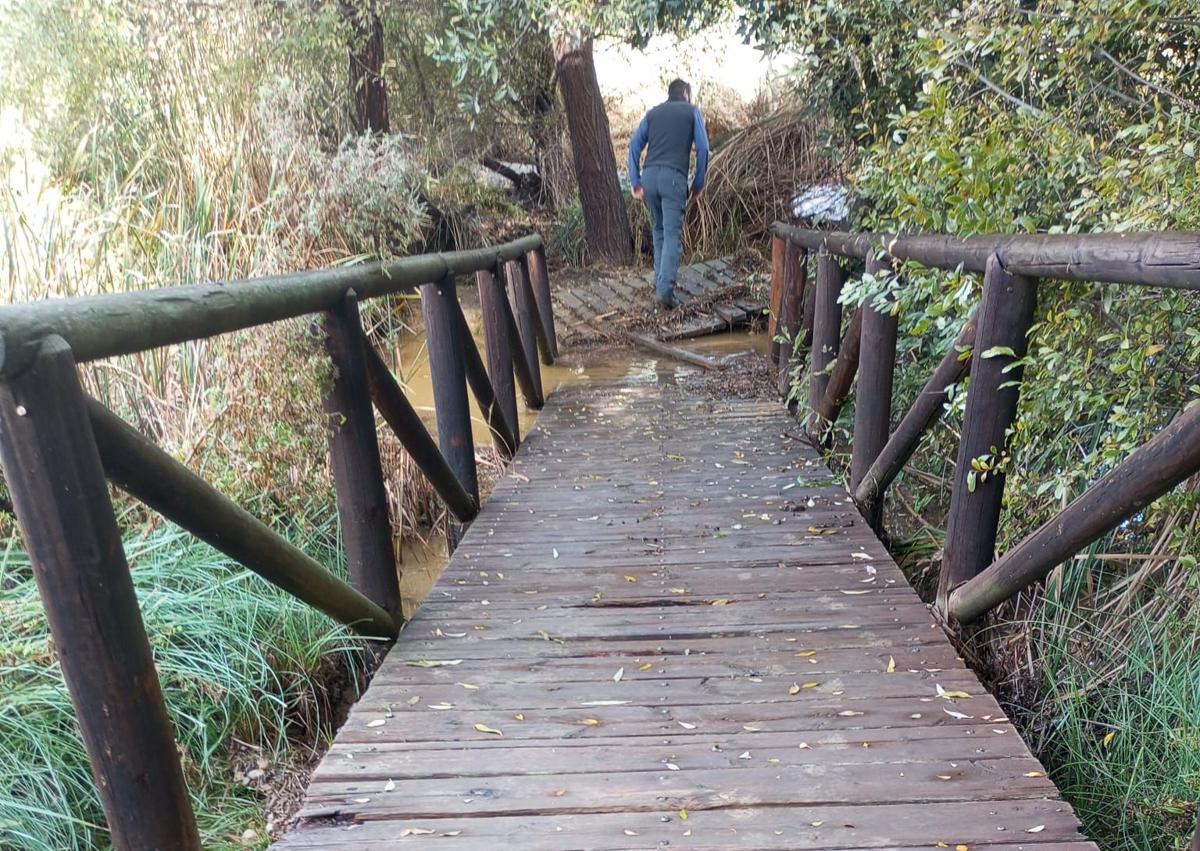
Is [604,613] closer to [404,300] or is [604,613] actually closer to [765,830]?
[765,830]

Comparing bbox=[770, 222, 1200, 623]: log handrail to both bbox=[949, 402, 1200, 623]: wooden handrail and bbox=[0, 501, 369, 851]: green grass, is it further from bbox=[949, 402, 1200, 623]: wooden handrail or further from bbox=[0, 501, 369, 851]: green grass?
bbox=[0, 501, 369, 851]: green grass

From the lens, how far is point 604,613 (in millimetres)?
2561

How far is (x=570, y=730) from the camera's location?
6.49ft

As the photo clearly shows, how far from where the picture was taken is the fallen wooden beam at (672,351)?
253 inches

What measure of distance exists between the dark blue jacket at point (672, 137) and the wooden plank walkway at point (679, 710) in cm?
450

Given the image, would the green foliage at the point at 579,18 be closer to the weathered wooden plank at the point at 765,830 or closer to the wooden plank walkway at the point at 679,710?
the wooden plank walkway at the point at 679,710

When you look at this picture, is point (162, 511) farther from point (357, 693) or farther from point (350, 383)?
point (357, 693)

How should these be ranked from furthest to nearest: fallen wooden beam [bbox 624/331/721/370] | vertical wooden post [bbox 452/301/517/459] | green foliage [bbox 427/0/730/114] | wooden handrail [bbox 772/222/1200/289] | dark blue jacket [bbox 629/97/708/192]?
dark blue jacket [bbox 629/97/708/192] < fallen wooden beam [bbox 624/331/721/370] < green foliage [bbox 427/0/730/114] < vertical wooden post [bbox 452/301/517/459] < wooden handrail [bbox 772/222/1200/289]

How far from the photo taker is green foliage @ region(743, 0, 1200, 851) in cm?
200

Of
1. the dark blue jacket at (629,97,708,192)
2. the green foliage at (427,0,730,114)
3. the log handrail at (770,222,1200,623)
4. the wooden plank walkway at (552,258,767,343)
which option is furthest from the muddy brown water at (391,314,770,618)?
the log handrail at (770,222,1200,623)

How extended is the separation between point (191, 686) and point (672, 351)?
492cm

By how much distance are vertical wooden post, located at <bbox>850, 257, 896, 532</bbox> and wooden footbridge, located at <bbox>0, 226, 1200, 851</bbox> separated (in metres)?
0.01

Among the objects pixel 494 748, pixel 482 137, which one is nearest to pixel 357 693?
pixel 494 748

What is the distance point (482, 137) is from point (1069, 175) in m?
8.68
